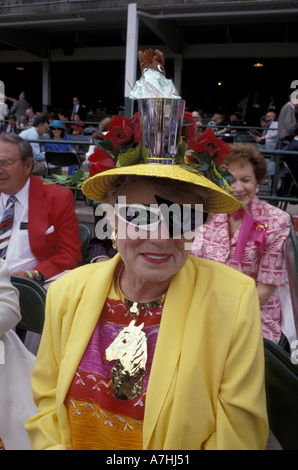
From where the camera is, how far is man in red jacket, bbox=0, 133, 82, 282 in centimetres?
297

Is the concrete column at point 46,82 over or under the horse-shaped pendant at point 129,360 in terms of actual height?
over

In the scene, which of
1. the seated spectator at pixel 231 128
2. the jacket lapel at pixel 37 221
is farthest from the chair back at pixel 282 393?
the seated spectator at pixel 231 128

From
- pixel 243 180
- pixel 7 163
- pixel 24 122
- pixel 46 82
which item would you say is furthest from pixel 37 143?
pixel 46 82

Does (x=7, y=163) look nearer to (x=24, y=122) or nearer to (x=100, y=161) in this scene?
(x=100, y=161)

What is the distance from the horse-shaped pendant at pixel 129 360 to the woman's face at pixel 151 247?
0.20 meters

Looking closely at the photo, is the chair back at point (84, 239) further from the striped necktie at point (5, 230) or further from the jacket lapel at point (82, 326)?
the jacket lapel at point (82, 326)

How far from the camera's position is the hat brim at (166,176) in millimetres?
1220

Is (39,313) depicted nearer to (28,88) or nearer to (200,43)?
(200,43)

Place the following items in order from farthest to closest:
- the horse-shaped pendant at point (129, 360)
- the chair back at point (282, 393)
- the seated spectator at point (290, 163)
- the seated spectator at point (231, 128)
Result: the seated spectator at point (231, 128) → the seated spectator at point (290, 163) → the chair back at point (282, 393) → the horse-shaped pendant at point (129, 360)

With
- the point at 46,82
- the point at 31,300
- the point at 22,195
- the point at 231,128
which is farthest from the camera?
the point at 46,82

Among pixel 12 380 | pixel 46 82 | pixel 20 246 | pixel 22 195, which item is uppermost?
pixel 46 82

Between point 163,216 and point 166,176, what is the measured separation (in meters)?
0.15

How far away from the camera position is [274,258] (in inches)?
101
